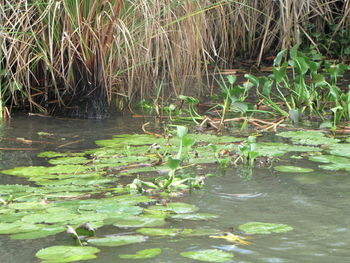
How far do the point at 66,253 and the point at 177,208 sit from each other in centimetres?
45

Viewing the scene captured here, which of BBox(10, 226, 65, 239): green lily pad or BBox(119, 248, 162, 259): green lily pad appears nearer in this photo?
BBox(119, 248, 162, 259): green lily pad

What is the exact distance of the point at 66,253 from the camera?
4.89 ft

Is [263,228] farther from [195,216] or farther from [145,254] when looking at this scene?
[145,254]

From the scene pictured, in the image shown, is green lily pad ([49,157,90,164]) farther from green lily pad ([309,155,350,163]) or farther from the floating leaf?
the floating leaf

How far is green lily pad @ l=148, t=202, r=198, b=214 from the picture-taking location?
6.04 ft

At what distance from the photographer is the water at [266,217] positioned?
152 centimetres

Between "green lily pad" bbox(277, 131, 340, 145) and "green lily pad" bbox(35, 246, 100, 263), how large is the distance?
158cm

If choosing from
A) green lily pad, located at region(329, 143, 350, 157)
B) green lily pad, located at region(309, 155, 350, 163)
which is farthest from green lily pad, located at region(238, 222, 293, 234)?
green lily pad, located at region(329, 143, 350, 157)

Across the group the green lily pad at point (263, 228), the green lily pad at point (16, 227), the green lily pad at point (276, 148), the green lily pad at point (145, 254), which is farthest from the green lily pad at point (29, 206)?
the green lily pad at point (276, 148)

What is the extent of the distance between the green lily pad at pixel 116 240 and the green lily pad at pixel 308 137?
4.73ft

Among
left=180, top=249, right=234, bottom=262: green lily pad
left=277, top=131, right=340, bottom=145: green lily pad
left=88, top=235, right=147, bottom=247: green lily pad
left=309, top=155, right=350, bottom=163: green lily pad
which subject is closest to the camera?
left=180, top=249, right=234, bottom=262: green lily pad

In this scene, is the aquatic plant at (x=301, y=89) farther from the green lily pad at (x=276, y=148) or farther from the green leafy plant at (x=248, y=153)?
the green leafy plant at (x=248, y=153)

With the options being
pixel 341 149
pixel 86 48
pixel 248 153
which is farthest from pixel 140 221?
pixel 86 48

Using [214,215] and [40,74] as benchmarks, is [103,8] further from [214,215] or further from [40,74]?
[214,215]
